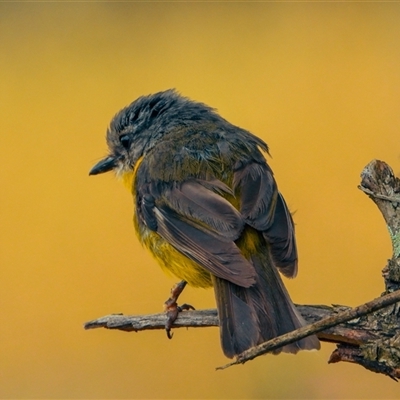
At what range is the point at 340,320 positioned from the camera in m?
1.96

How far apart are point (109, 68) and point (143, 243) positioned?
9.42 feet

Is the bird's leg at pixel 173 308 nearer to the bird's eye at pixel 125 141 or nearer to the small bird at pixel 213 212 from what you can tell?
the small bird at pixel 213 212

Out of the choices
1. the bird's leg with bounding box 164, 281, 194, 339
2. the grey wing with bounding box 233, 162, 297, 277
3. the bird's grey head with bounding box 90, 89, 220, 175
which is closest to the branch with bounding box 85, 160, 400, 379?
the bird's leg with bounding box 164, 281, 194, 339

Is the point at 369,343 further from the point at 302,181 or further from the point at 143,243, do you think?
the point at 302,181

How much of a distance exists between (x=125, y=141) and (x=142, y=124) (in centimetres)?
14

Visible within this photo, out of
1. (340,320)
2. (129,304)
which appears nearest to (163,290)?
(129,304)

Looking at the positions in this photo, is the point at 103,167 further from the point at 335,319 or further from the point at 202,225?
the point at 335,319

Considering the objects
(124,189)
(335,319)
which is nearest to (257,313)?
(335,319)

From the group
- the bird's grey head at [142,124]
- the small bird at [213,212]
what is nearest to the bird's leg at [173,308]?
the small bird at [213,212]

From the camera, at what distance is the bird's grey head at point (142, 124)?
4441mm

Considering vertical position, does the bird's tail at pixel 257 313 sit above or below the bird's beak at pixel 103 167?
below

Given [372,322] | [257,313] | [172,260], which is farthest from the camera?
[172,260]

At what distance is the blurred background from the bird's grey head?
939 millimetres

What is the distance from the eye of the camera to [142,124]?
14.7ft
